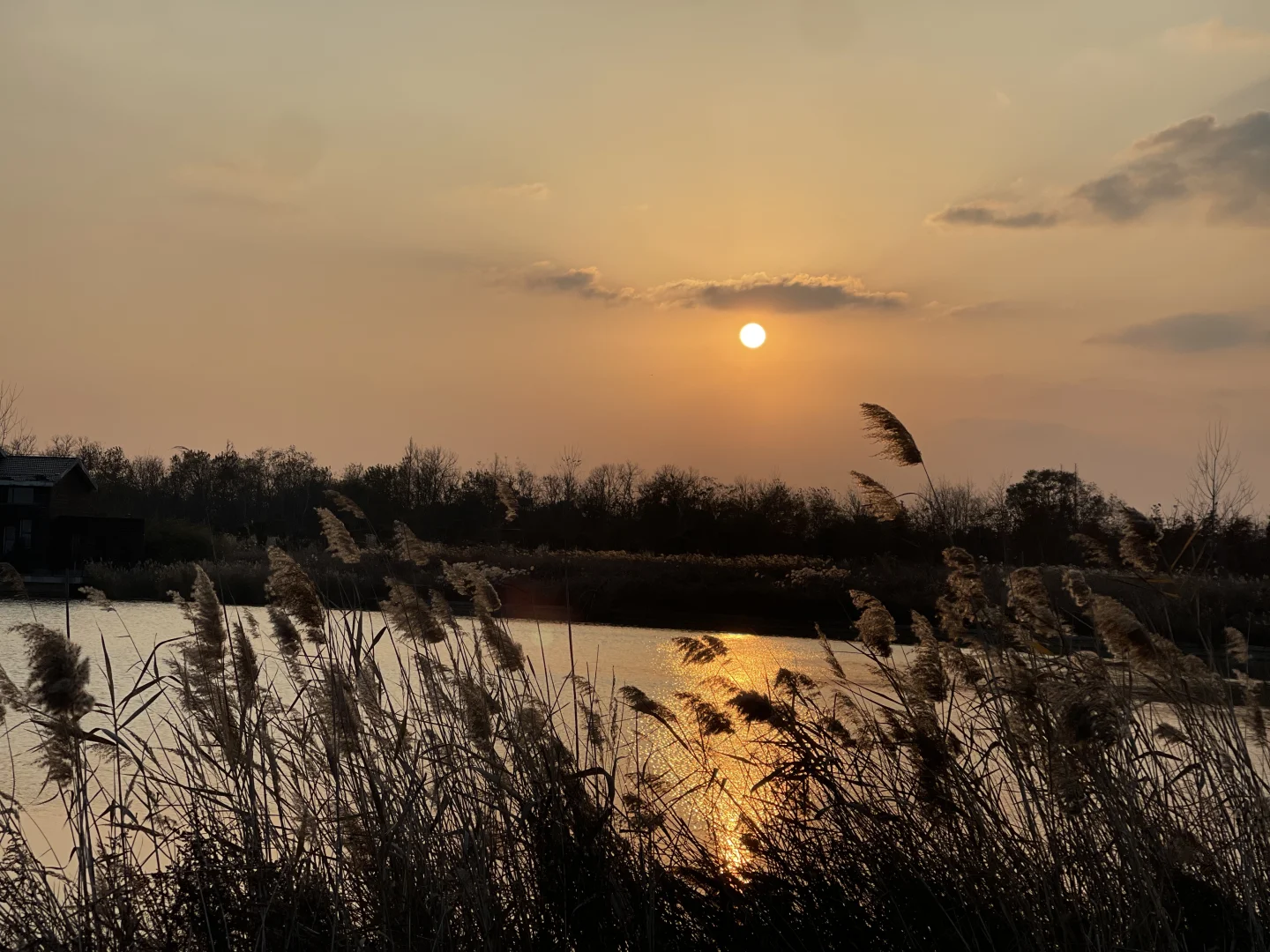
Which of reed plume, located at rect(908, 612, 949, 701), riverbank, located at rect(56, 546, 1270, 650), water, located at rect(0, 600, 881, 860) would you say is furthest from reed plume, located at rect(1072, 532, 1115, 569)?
riverbank, located at rect(56, 546, 1270, 650)

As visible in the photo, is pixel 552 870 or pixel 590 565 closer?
pixel 552 870

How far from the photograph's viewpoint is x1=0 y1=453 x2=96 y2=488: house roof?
37.3 metres

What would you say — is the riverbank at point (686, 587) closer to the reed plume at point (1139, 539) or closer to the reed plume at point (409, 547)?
the reed plume at point (409, 547)

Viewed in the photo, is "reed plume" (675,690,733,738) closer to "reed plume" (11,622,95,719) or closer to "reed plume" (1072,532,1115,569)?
"reed plume" (1072,532,1115,569)

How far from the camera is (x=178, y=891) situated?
12.5 feet

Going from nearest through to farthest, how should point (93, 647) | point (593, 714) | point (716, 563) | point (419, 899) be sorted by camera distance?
point (419, 899) → point (593, 714) → point (93, 647) → point (716, 563)

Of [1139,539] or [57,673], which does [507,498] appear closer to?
[57,673]

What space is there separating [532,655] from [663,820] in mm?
11190

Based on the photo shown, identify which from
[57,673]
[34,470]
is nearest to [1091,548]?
[57,673]

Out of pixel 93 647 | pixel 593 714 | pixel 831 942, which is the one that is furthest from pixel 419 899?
pixel 93 647

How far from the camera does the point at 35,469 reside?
38.0m

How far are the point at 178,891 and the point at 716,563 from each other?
28.0 meters

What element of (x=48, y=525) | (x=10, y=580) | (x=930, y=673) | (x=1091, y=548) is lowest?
(x=930, y=673)

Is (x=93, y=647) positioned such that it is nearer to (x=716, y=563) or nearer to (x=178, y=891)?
(x=178, y=891)
